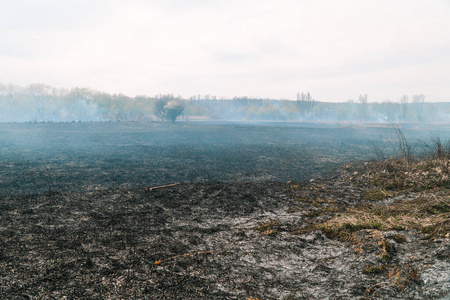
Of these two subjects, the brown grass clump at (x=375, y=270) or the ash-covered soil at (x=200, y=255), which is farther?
the brown grass clump at (x=375, y=270)

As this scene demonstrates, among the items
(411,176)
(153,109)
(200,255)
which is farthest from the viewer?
(153,109)

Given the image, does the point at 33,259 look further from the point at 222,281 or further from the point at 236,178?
the point at 236,178

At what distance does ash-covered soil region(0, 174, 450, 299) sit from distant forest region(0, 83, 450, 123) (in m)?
47.9

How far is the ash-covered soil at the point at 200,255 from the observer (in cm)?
389

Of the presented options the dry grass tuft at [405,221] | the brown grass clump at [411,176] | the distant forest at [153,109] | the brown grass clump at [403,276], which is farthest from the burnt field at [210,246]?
the distant forest at [153,109]

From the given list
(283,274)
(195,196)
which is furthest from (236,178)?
(283,274)

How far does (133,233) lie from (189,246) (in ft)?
4.98

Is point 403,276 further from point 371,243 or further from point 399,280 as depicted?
point 371,243

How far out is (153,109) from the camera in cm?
7450

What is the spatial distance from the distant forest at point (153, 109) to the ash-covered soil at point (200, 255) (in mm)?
47892

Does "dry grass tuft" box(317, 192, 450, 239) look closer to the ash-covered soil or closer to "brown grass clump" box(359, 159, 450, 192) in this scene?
the ash-covered soil

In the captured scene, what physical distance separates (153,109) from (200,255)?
72.9m

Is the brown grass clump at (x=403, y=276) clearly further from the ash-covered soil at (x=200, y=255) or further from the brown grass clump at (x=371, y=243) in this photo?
the brown grass clump at (x=371, y=243)

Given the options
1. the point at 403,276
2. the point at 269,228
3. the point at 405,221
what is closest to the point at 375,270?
the point at 403,276
